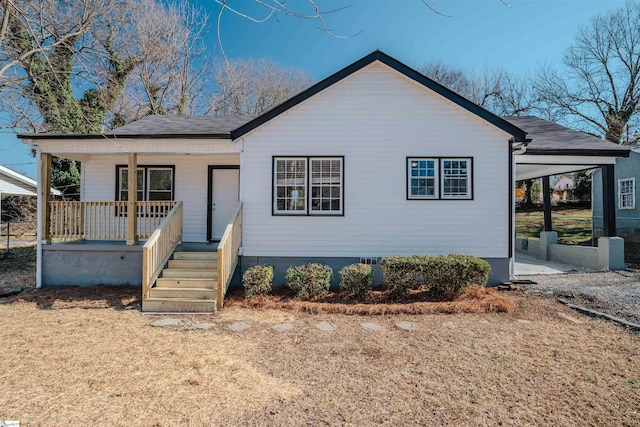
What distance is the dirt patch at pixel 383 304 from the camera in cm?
664

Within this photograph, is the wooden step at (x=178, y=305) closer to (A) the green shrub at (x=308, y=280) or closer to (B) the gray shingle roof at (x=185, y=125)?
(A) the green shrub at (x=308, y=280)

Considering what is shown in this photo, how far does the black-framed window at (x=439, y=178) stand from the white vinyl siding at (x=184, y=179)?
4997 mm

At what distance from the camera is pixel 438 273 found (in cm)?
720

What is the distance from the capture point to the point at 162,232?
771 cm

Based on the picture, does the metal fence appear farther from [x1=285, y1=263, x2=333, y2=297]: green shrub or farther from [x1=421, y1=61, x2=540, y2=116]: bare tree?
[x1=421, y1=61, x2=540, y2=116]: bare tree

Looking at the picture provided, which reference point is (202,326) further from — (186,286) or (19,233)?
(19,233)

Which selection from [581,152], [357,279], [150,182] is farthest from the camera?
[150,182]

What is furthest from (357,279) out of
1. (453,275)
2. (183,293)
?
(183,293)

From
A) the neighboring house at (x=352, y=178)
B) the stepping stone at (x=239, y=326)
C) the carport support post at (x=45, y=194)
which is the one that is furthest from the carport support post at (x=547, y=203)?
the carport support post at (x=45, y=194)

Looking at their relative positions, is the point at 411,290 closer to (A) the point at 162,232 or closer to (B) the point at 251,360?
(B) the point at 251,360

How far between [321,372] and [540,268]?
9430 millimetres

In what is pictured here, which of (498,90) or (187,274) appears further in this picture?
(498,90)

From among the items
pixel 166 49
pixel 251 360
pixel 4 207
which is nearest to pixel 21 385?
pixel 251 360

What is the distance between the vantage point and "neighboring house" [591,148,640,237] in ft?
50.6
